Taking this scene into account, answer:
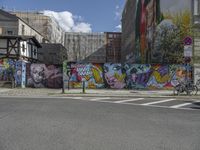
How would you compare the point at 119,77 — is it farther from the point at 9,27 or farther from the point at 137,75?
the point at 9,27

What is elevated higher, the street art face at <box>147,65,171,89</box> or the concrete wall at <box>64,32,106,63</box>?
the concrete wall at <box>64,32,106,63</box>

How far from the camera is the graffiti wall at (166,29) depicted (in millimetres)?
31531

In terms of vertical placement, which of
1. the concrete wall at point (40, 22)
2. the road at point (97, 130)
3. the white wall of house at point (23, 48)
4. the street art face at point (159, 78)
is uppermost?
the concrete wall at point (40, 22)

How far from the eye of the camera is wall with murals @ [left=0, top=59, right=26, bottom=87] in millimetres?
28750

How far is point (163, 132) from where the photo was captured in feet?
28.7

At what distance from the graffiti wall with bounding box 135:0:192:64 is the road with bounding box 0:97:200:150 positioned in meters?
19.8

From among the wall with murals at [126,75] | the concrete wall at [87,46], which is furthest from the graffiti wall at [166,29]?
the concrete wall at [87,46]

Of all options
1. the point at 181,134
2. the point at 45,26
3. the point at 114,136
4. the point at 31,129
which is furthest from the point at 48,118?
the point at 45,26

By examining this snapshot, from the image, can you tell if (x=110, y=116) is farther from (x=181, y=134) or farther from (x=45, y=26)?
(x=45, y=26)

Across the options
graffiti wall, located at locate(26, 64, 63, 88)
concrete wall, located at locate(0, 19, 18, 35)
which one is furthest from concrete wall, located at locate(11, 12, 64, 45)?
graffiti wall, located at locate(26, 64, 63, 88)

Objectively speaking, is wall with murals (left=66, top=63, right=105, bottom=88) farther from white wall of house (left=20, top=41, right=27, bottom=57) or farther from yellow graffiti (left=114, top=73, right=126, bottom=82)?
white wall of house (left=20, top=41, right=27, bottom=57)

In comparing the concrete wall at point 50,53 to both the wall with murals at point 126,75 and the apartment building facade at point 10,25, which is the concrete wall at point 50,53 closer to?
the apartment building facade at point 10,25

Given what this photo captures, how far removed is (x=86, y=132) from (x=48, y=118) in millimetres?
2561

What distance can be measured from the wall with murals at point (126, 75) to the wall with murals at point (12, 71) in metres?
4.15
